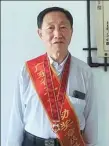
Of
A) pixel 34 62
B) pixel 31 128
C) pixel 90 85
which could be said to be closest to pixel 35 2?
pixel 34 62

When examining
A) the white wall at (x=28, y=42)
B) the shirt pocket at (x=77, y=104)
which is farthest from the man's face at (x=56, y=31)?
the white wall at (x=28, y=42)

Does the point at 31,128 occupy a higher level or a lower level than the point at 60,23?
lower

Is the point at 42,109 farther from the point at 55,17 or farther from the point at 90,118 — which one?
the point at 55,17

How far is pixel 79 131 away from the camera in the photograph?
1.17 meters

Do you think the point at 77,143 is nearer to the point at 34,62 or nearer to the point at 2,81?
the point at 34,62

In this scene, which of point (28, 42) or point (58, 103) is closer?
point (58, 103)

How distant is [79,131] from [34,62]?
40 cm

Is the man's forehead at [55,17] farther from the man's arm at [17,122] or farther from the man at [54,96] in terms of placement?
the man's arm at [17,122]

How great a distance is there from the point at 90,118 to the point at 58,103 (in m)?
0.21

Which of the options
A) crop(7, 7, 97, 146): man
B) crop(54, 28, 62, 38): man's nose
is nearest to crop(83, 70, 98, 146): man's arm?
crop(7, 7, 97, 146): man

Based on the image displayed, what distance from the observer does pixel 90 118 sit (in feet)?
4.11

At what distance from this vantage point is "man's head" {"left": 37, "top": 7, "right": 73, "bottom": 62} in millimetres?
1103

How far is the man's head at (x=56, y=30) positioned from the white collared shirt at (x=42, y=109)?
10 cm

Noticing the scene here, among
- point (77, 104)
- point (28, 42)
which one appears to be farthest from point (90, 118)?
point (28, 42)
